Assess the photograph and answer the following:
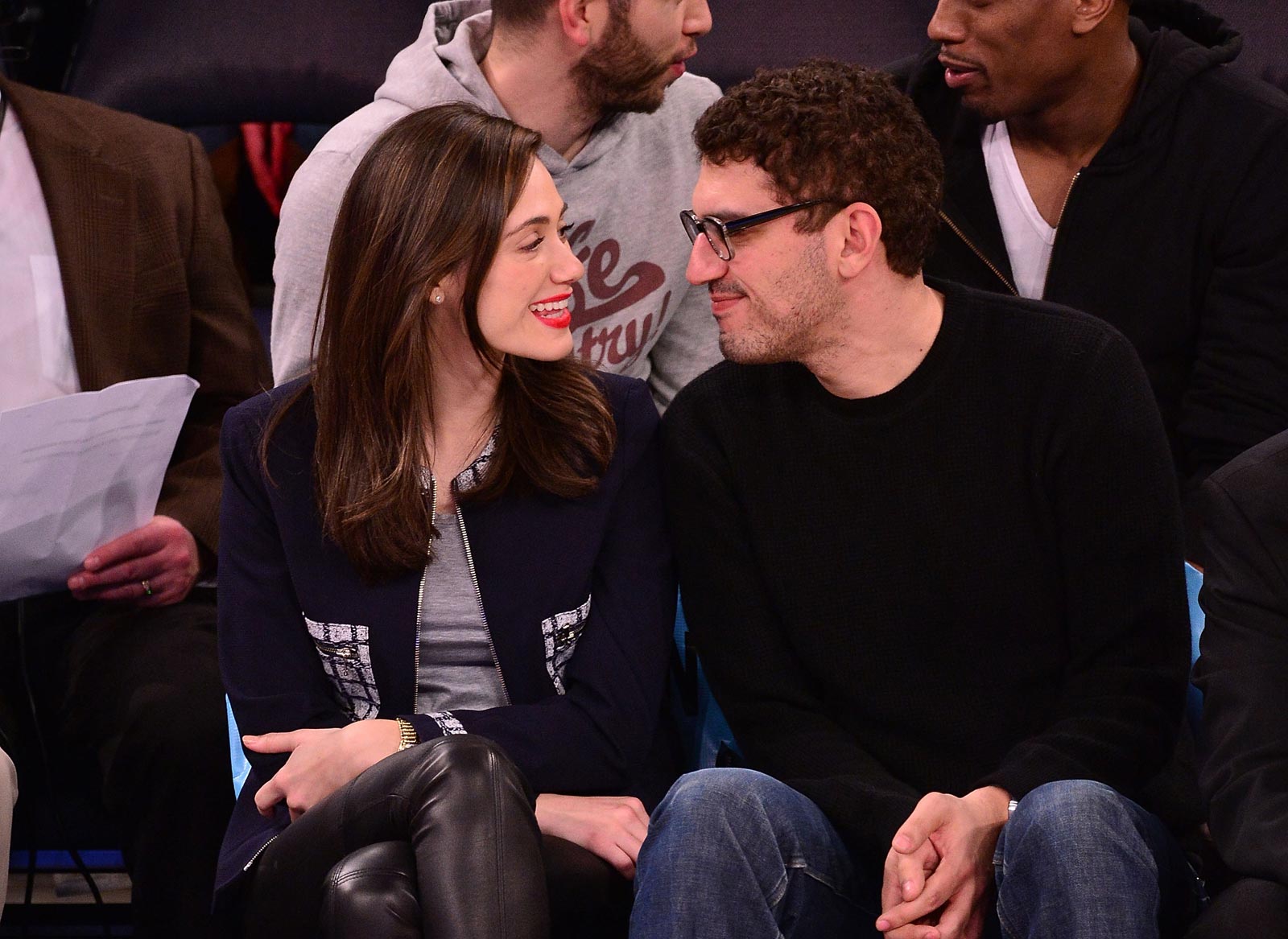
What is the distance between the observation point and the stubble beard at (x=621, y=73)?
2.49 metres

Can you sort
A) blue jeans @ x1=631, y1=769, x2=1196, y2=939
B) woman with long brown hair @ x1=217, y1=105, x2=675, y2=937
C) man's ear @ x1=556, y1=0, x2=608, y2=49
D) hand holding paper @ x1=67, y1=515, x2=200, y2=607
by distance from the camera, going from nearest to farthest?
1. blue jeans @ x1=631, y1=769, x2=1196, y2=939
2. woman with long brown hair @ x1=217, y1=105, x2=675, y2=937
3. hand holding paper @ x1=67, y1=515, x2=200, y2=607
4. man's ear @ x1=556, y1=0, x2=608, y2=49

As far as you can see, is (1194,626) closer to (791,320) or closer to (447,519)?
(791,320)

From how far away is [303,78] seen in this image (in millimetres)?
2953

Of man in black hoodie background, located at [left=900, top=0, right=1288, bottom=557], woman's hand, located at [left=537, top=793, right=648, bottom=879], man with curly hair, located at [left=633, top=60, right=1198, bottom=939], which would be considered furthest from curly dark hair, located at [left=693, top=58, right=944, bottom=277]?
woman's hand, located at [left=537, top=793, right=648, bottom=879]

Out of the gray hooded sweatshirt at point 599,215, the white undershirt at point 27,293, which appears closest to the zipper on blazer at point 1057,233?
the gray hooded sweatshirt at point 599,215

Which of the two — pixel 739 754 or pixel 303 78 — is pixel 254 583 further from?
pixel 303 78

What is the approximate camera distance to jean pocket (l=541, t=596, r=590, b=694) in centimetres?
192

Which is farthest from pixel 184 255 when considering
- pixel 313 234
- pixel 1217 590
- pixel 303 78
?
pixel 1217 590

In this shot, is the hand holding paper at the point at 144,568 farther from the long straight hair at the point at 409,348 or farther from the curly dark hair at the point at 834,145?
the curly dark hair at the point at 834,145

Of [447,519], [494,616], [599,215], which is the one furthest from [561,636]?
[599,215]

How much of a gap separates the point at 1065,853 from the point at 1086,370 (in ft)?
1.96

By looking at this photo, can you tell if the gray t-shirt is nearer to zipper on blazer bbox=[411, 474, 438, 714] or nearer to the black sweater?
zipper on blazer bbox=[411, 474, 438, 714]

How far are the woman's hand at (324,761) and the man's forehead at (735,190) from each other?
73 centimetres

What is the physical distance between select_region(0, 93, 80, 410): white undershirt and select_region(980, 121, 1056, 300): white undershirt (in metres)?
1.48
